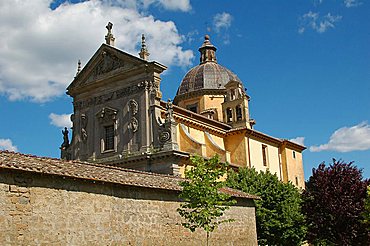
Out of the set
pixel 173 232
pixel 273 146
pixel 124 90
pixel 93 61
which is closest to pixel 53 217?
pixel 173 232

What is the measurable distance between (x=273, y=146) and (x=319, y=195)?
627 inches

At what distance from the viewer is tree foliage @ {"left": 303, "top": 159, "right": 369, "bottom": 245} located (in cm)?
2439

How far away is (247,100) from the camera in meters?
42.1

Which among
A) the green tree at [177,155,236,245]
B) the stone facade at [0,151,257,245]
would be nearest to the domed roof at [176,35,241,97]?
the stone facade at [0,151,257,245]

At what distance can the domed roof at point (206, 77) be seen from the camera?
47.3 m

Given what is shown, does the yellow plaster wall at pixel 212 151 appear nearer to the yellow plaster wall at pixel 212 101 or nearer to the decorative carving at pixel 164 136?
the decorative carving at pixel 164 136

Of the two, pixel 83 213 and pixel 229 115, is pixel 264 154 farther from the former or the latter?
pixel 83 213

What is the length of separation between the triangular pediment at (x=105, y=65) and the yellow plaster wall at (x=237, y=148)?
35.7 feet

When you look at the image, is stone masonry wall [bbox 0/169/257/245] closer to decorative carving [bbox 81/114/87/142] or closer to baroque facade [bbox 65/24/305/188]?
baroque facade [bbox 65/24/305/188]

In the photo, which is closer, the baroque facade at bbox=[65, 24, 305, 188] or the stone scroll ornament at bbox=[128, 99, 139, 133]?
the baroque facade at bbox=[65, 24, 305, 188]

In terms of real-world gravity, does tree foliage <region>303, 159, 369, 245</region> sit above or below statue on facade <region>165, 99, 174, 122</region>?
below

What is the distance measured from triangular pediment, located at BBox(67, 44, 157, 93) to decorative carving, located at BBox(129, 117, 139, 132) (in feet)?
11.6

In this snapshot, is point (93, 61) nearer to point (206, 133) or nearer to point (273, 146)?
point (206, 133)

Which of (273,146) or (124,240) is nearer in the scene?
(124,240)
